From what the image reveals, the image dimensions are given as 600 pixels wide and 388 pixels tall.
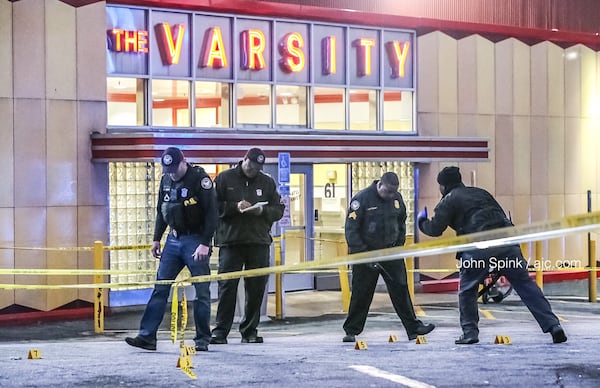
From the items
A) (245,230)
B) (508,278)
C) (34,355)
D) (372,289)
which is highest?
(245,230)

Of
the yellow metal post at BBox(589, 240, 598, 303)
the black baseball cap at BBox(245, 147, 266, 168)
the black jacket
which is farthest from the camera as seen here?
the yellow metal post at BBox(589, 240, 598, 303)

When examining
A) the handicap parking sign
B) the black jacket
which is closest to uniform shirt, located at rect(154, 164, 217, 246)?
the black jacket

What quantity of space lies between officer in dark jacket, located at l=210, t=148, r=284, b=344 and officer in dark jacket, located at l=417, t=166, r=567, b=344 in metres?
1.67

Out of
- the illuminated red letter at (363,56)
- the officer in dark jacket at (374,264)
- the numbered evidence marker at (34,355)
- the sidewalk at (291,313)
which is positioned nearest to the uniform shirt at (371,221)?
the officer in dark jacket at (374,264)

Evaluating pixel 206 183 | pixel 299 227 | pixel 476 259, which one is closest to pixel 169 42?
pixel 299 227

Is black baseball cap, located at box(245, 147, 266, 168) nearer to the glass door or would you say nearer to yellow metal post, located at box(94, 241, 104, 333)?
yellow metal post, located at box(94, 241, 104, 333)

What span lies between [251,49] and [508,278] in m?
9.00

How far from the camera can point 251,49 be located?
18.3m

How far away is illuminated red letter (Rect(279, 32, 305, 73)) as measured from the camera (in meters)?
18.7

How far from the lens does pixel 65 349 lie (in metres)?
10.7

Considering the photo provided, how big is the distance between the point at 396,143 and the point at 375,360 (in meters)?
10.6

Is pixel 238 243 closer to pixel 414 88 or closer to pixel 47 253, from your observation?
pixel 47 253

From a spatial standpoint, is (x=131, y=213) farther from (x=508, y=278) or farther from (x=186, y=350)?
(x=186, y=350)

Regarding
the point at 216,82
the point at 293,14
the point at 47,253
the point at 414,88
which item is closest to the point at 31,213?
the point at 47,253
